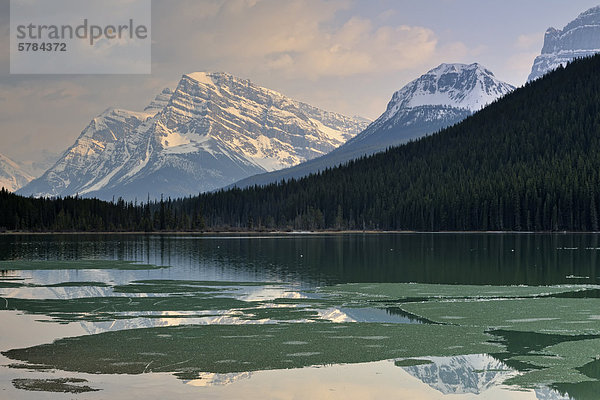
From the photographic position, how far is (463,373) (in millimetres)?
31469

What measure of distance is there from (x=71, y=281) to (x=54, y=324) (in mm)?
27667

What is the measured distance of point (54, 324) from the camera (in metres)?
43.4

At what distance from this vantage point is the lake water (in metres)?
29.2

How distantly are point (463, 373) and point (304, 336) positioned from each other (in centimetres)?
981

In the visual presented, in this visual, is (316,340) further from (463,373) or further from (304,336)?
(463,373)

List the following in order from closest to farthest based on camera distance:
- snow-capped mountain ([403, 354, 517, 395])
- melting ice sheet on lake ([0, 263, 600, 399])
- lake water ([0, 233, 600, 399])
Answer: lake water ([0, 233, 600, 399]) < snow-capped mountain ([403, 354, 517, 395]) < melting ice sheet on lake ([0, 263, 600, 399])

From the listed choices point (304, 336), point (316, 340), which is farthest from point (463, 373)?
point (304, 336)

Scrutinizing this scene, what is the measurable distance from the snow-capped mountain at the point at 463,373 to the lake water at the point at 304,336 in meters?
0.08

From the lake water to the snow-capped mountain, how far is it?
83 millimetres

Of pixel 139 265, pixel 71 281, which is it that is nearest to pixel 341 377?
pixel 71 281

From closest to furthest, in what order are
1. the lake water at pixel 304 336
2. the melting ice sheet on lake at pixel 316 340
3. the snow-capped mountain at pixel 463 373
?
the lake water at pixel 304 336 → the snow-capped mountain at pixel 463 373 → the melting ice sheet on lake at pixel 316 340

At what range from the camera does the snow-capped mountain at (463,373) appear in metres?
29.5

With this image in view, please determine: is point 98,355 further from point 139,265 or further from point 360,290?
point 139,265

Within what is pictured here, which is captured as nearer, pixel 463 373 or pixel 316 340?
pixel 463 373
